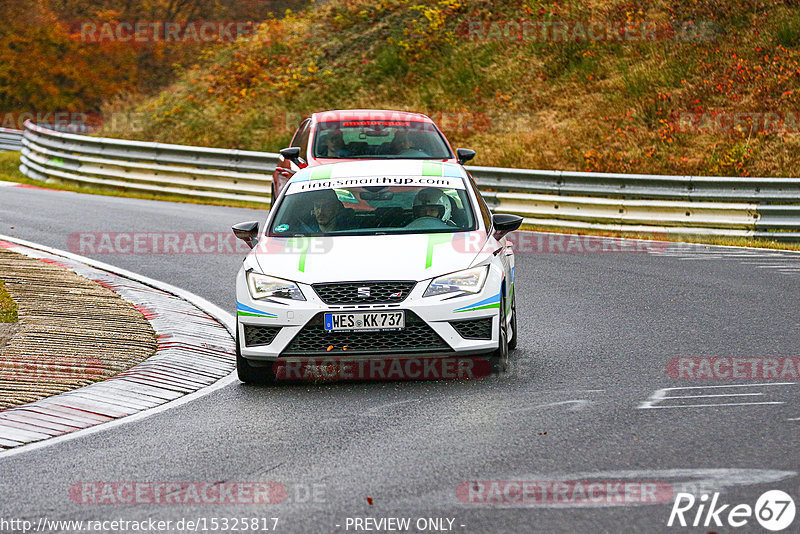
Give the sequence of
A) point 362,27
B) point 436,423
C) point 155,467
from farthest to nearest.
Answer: point 362,27, point 436,423, point 155,467

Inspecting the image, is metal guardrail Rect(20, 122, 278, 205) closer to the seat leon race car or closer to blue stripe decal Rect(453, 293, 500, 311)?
the seat leon race car

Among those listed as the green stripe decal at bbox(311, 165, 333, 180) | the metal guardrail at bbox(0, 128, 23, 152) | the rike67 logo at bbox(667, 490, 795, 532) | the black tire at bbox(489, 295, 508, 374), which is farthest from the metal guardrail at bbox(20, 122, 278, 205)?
the rike67 logo at bbox(667, 490, 795, 532)

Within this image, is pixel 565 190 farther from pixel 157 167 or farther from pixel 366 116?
pixel 157 167

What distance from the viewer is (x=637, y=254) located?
16234mm

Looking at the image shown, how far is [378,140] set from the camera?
16.0 m

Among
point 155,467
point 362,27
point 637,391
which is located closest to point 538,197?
point 637,391

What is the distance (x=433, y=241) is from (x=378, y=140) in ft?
23.7

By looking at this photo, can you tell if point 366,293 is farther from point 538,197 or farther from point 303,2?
point 303,2

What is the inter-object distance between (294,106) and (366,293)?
2407 centimetres

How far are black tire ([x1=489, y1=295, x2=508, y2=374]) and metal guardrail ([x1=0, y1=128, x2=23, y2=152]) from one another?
3389cm

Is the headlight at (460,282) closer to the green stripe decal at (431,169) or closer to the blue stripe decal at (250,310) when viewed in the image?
the blue stripe decal at (250,310)

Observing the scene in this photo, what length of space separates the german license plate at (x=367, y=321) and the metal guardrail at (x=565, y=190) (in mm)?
11356

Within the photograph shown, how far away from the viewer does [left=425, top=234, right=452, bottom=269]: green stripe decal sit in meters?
8.54

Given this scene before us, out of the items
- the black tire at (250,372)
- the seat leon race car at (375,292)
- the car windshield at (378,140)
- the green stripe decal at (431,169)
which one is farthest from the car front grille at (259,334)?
the car windshield at (378,140)
